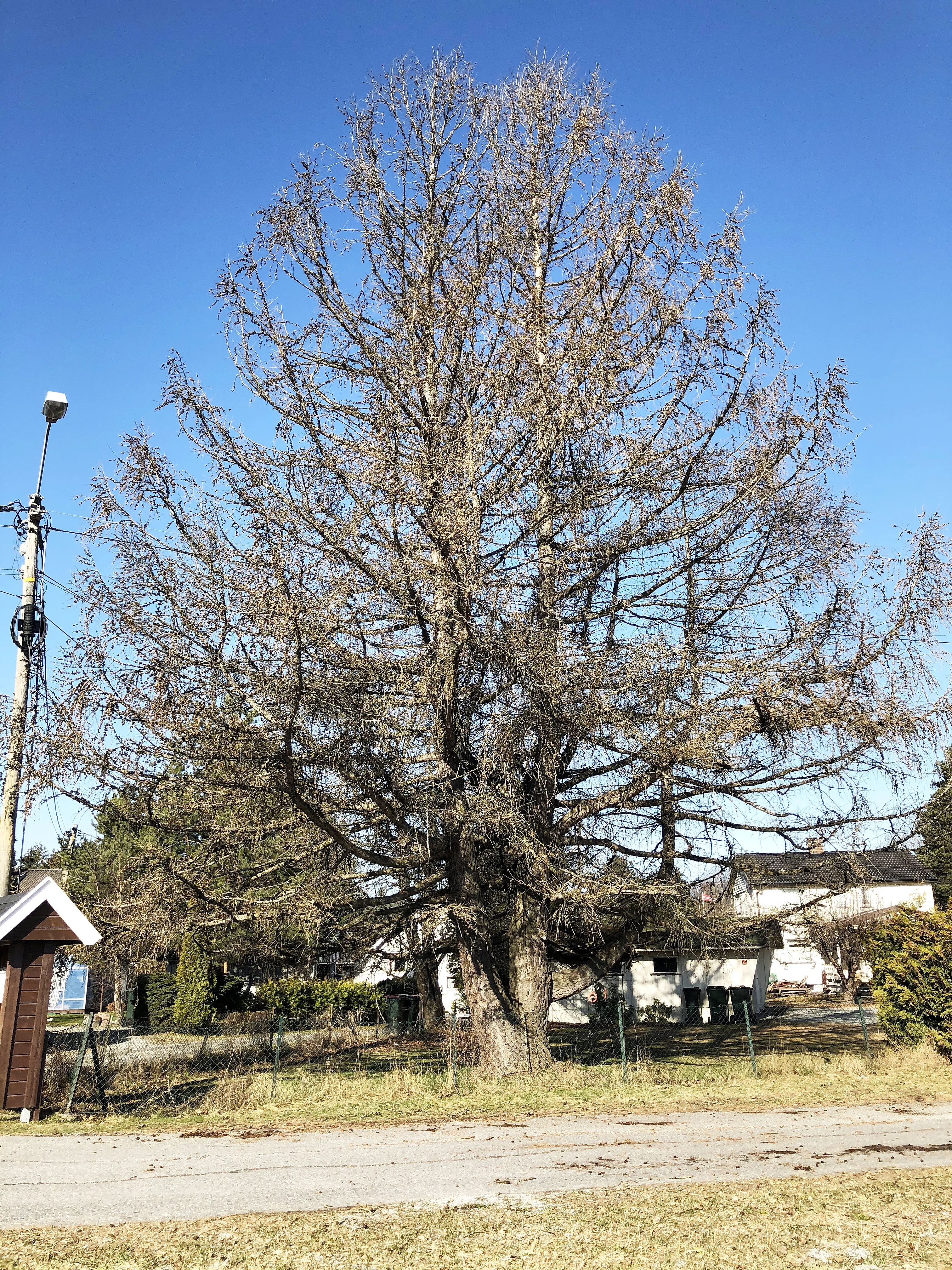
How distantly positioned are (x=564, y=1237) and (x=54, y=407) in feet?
43.3

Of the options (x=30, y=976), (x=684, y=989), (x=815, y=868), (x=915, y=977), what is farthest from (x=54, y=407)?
(x=684, y=989)

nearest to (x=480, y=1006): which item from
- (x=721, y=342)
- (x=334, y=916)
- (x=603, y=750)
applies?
(x=334, y=916)

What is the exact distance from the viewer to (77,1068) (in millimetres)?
11312

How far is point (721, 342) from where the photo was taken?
11.5 meters

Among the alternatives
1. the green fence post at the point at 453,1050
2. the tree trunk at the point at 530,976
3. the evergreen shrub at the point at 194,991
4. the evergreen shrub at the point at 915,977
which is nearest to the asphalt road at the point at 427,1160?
the green fence post at the point at 453,1050

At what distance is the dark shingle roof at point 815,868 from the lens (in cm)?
1168

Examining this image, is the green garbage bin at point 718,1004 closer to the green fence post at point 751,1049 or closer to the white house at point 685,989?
the white house at point 685,989

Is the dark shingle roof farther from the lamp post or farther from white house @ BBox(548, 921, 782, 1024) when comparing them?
white house @ BBox(548, 921, 782, 1024)

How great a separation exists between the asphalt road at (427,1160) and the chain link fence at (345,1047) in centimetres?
250

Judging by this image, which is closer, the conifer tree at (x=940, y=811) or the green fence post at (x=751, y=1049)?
the conifer tree at (x=940, y=811)

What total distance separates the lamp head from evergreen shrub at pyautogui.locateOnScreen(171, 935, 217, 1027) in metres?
15.1

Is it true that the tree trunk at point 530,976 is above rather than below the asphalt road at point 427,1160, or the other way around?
above

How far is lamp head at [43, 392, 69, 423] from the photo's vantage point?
14.5 m

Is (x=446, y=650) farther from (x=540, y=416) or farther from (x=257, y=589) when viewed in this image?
(x=540, y=416)
